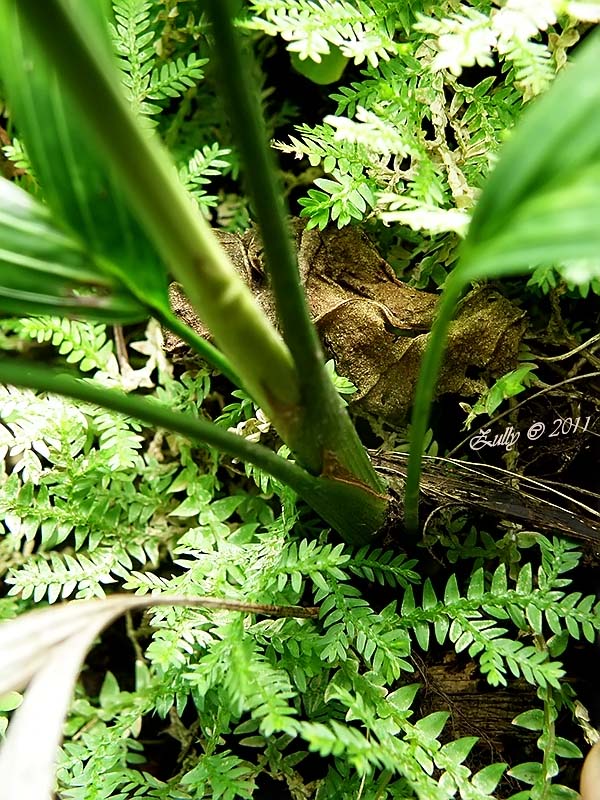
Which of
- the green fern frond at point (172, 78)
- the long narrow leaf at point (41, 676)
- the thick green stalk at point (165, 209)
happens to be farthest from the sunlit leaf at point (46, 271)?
the green fern frond at point (172, 78)

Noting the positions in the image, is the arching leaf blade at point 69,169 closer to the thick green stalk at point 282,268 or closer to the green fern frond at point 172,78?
the thick green stalk at point 282,268

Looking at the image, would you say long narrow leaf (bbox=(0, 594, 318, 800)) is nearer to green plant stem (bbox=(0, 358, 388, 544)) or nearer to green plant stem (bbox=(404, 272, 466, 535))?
green plant stem (bbox=(0, 358, 388, 544))

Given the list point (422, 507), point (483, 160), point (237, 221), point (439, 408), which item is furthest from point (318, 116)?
point (422, 507)

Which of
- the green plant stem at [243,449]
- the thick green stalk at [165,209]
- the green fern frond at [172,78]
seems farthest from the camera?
the green fern frond at [172,78]

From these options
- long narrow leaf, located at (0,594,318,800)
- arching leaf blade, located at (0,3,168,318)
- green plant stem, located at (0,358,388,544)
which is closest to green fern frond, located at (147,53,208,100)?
arching leaf blade, located at (0,3,168,318)

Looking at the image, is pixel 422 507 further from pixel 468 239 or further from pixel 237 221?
pixel 237 221

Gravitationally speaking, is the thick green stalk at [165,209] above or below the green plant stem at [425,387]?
above
